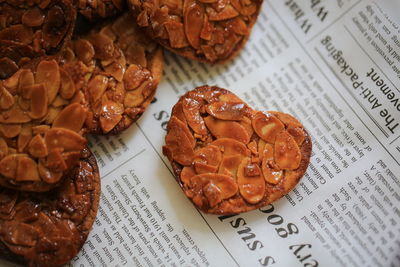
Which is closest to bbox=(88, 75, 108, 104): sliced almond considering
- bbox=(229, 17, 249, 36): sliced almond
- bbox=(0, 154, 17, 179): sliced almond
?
bbox=(0, 154, 17, 179): sliced almond

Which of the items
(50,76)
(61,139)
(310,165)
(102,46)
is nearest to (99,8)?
(102,46)

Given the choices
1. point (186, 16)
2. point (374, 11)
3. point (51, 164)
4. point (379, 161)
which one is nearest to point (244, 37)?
point (186, 16)

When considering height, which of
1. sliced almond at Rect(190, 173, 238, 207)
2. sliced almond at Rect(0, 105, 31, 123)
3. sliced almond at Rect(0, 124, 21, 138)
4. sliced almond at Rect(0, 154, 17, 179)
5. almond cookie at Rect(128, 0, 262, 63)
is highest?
almond cookie at Rect(128, 0, 262, 63)

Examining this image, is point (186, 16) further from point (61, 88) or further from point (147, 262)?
point (147, 262)

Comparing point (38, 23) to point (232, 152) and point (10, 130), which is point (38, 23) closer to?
point (10, 130)

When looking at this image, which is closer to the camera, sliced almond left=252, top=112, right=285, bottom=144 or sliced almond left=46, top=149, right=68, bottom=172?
sliced almond left=46, top=149, right=68, bottom=172

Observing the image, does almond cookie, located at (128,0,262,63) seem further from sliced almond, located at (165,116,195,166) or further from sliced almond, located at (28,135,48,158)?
sliced almond, located at (28,135,48,158)
